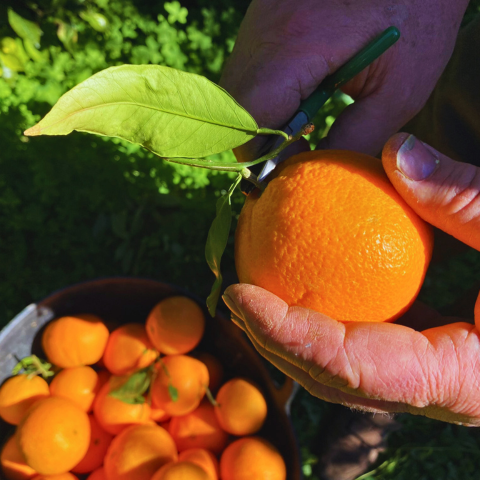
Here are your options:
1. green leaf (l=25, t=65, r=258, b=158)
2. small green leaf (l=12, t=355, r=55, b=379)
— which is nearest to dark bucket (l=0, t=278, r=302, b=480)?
small green leaf (l=12, t=355, r=55, b=379)

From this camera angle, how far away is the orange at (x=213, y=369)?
1477 mm

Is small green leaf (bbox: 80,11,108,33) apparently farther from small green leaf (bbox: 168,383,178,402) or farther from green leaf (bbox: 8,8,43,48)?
small green leaf (bbox: 168,383,178,402)

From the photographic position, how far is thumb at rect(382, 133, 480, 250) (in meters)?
0.77

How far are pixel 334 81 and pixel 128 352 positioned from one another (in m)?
1.00

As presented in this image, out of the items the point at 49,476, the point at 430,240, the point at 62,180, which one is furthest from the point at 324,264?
the point at 62,180

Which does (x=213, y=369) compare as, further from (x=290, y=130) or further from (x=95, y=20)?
(x=95, y=20)

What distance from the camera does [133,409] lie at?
1.29 meters

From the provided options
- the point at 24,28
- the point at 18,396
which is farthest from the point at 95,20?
the point at 18,396

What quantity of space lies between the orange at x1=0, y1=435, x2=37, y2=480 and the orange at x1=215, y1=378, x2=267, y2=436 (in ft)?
1.94

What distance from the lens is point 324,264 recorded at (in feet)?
2.35

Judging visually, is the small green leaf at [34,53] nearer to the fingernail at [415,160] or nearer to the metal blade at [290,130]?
the metal blade at [290,130]

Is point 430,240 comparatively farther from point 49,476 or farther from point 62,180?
point 62,180

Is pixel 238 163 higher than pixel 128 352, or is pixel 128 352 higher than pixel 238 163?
pixel 238 163

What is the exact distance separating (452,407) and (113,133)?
82 cm
